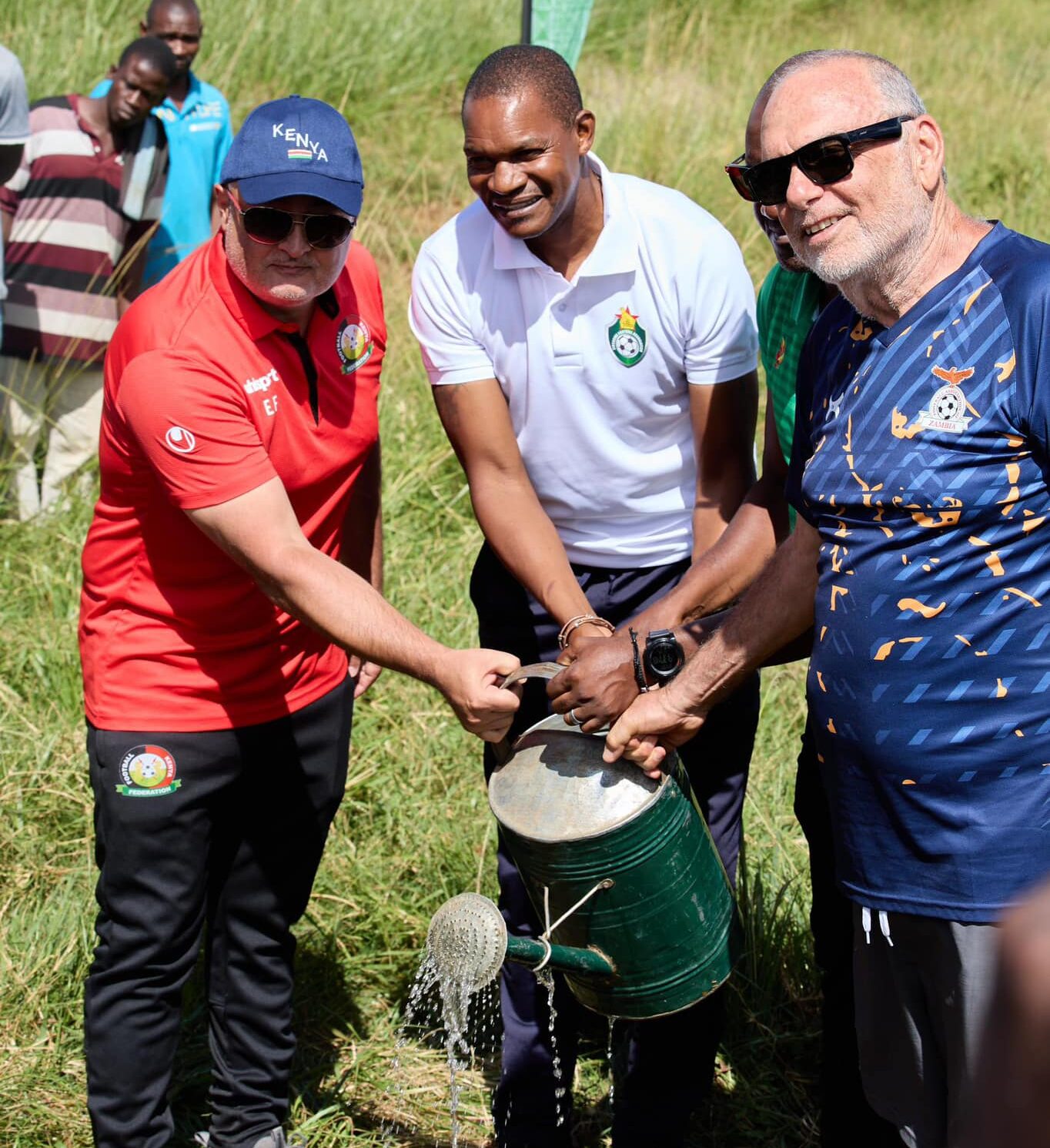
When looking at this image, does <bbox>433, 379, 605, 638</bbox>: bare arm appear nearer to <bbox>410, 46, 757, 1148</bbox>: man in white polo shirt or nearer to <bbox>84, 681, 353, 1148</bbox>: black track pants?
<bbox>410, 46, 757, 1148</bbox>: man in white polo shirt

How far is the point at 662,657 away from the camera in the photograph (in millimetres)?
2709

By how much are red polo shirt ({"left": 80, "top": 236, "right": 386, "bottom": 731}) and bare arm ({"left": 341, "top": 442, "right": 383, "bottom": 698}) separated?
261mm

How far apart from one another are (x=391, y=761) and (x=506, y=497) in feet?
4.77

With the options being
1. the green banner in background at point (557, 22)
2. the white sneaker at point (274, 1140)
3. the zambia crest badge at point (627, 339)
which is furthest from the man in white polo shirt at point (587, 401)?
the green banner in background at point (557, 22)

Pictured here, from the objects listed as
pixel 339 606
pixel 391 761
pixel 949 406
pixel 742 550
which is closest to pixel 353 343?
pixel 339 606

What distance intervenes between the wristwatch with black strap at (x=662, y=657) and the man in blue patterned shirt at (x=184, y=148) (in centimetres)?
396

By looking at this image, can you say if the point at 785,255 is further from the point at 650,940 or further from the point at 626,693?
the point at 650,940

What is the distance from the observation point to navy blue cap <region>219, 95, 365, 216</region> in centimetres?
263

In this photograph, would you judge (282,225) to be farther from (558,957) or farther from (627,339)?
(558,957)

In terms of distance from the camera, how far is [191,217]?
20.2ft

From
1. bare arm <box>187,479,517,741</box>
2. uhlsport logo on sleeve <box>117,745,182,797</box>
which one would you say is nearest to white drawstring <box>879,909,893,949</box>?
bare arm <box>187,479,517,741</box>

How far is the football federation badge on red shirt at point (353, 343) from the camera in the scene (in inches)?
114

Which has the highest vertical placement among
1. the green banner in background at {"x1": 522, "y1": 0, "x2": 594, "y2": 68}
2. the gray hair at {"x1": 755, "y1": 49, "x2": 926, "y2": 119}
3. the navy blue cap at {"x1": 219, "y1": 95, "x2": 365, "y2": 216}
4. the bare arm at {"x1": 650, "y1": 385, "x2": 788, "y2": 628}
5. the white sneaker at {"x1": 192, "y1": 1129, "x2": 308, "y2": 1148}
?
the green banner in background at {"x1": 522, "y1": 0, "x2": 594, "y2": 68}

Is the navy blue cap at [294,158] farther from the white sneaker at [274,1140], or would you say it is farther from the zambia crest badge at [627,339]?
the white sneaker at [274,1140]
